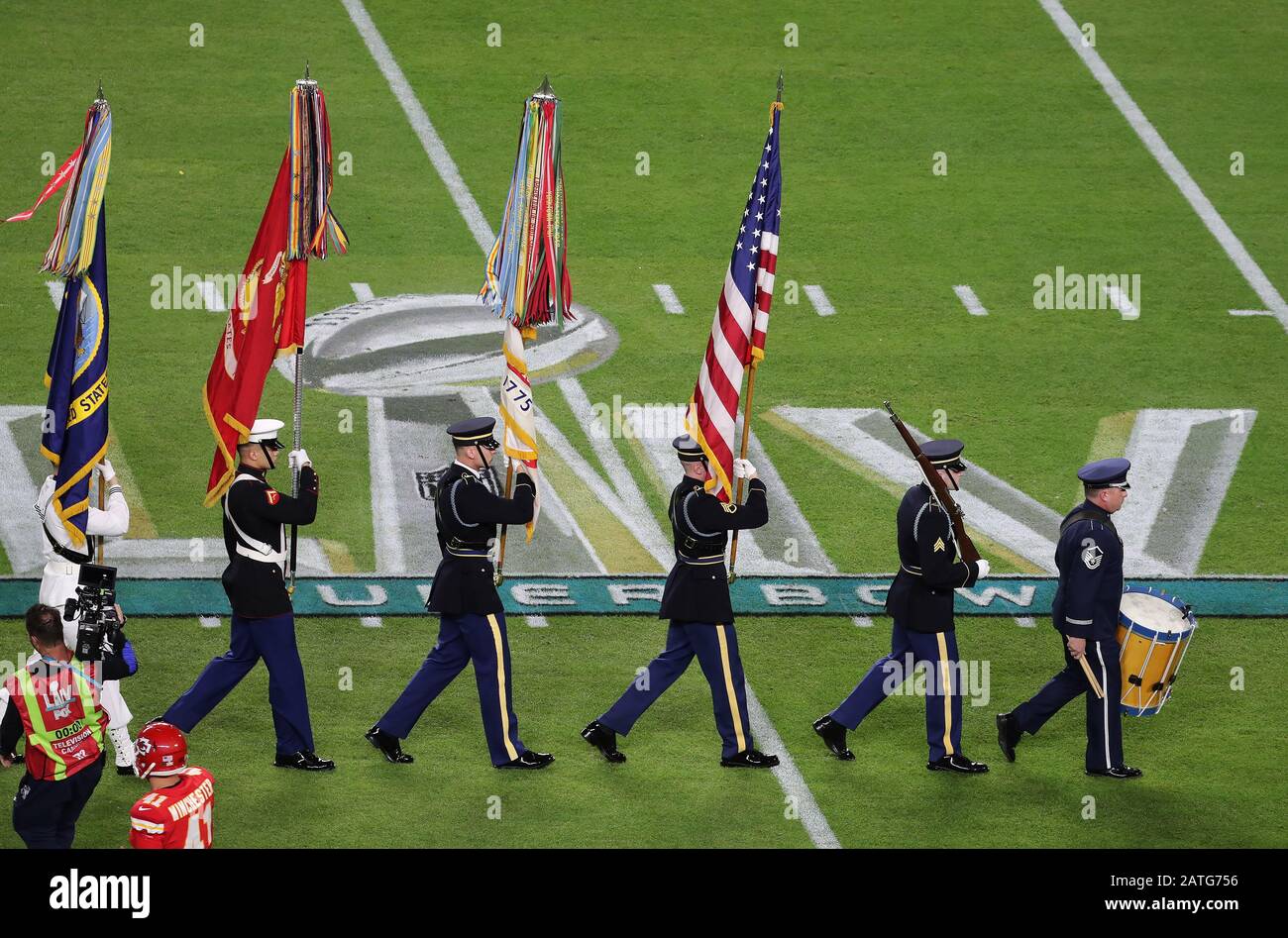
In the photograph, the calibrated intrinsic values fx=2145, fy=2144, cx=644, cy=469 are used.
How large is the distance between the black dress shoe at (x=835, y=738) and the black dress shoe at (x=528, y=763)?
63.2 inches

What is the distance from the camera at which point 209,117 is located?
2242cm

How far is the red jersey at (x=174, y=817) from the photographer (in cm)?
872

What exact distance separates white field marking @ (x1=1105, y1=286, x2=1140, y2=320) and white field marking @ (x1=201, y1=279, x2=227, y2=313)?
814cm

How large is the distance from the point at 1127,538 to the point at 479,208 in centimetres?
811

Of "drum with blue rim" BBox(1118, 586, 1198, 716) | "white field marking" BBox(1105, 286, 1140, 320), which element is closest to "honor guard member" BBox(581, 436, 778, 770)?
"drum with blue rim" BBox(1118, 586, 1198, 716)

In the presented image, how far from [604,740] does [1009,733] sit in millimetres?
2300

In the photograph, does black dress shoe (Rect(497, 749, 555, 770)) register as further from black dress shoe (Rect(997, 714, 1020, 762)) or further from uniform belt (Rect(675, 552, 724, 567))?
black dress shoe (Rect(997, 714, 1020, 762))

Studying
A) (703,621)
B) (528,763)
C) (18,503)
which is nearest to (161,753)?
(528,763)

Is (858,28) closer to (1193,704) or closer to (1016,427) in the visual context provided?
(1016,427)

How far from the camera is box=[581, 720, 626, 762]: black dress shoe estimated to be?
39.7ft

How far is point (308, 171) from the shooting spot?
12.3 metres

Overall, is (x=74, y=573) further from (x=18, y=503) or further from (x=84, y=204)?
(x=18, y=503)

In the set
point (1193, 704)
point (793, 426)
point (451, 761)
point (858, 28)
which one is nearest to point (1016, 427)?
point (793, 426)
